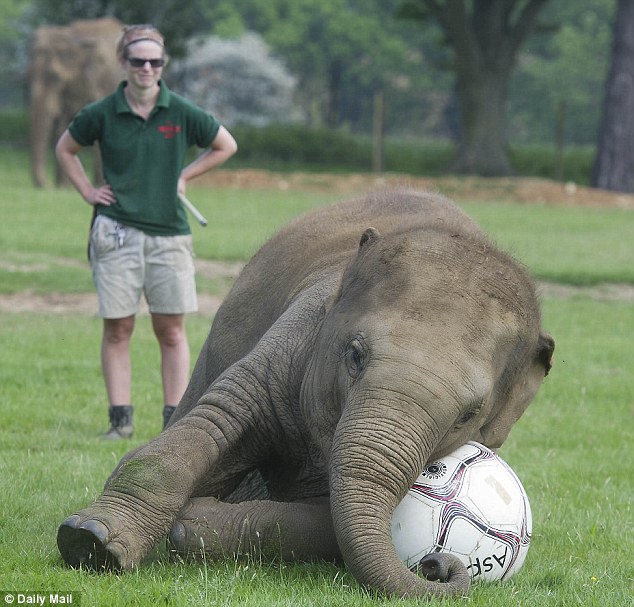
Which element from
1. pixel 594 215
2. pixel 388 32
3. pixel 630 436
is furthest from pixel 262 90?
pixel 630 436

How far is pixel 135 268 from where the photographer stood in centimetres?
861

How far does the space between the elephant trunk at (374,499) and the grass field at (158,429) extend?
0.31 ft

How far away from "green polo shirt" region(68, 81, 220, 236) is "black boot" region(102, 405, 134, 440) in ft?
3.78

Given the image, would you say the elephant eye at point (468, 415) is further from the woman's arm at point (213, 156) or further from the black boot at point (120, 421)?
the woman's arm at point (213, 156)

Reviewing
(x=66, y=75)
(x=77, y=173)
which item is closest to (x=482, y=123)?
(x=66, y=75)

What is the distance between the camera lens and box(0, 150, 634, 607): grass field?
16.8 feet

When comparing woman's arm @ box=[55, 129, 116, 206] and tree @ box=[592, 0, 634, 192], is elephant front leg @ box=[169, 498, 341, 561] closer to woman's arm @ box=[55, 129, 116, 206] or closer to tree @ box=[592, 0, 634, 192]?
woman's arm @ box=[55, 129, 116, 206]

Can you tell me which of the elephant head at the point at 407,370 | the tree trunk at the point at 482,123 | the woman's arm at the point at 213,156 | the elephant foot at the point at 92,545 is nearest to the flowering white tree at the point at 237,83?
the tree trunk at the point at 482,123

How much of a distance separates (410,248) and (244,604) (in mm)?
1580

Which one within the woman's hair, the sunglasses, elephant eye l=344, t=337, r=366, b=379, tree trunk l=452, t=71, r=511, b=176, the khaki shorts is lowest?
tree trunk l=452, t=71, r=511, b=176

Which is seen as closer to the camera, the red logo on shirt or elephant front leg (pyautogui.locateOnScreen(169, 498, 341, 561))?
elephant front leg (pyautogui.locateOnScreen(169, 498, 341, 561))

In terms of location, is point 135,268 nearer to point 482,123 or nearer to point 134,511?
point 134,511

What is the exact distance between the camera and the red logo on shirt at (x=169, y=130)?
848 centimetres

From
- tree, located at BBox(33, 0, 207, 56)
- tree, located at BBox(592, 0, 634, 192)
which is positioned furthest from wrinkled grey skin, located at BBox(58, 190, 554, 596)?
tree, located at BBox(33, 0, 207, 56)
